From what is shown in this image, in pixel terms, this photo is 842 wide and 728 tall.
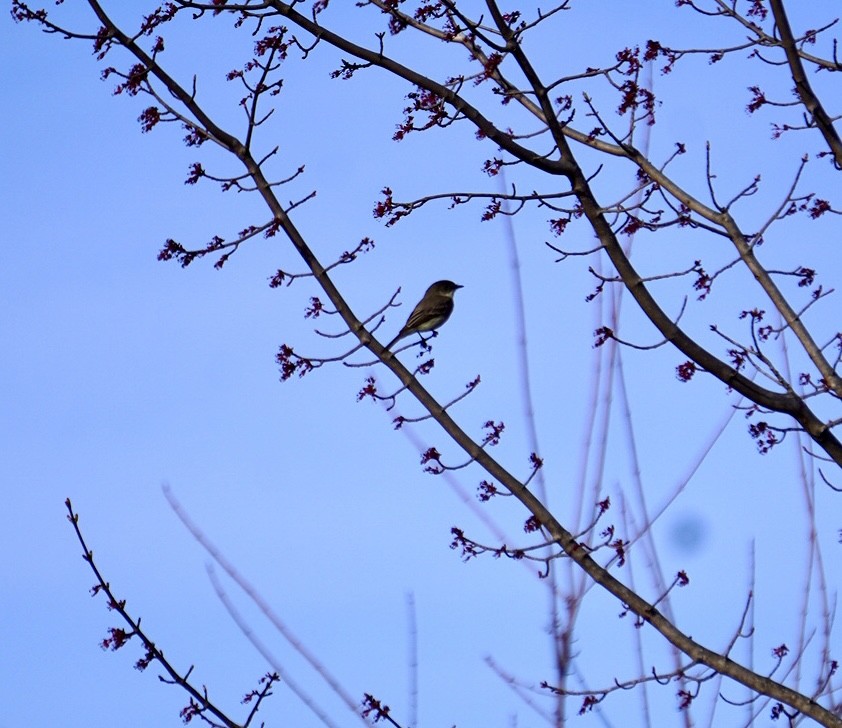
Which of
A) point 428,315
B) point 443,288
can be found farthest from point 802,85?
point 443,288

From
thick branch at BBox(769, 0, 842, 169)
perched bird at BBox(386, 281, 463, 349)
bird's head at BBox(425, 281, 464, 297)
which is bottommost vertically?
thick branch at BBox(769, 0, 842, 169)

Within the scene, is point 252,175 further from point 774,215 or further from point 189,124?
point 774,215

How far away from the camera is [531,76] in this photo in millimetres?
5461

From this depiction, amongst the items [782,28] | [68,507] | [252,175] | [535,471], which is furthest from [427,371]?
[782,28]

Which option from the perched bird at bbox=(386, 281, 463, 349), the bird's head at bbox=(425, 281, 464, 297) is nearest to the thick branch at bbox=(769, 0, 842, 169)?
the perched bird at bbox=(386, 281, 463, 349)

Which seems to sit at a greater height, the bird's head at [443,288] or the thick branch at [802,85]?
the bird's head at [443,288]

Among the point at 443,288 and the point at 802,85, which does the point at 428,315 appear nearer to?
the point at 443,288

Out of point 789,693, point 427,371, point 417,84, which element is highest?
point 417,84

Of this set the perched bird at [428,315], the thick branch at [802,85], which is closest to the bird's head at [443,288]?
the perched bird at [428,315]

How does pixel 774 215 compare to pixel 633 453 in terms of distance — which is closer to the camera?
pixel 774 215

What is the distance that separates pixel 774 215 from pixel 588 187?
0.94 meters

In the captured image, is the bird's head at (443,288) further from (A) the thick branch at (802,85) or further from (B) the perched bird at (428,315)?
(A) the thick branch at (802,85)

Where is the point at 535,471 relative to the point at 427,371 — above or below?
below

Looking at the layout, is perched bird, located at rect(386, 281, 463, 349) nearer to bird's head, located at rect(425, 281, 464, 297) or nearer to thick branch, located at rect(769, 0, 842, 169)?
bird's head, located at rect(425, 281, 464, 297)
